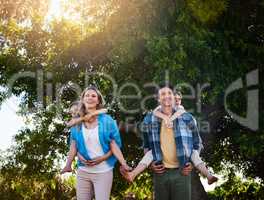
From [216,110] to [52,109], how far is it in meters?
6.31

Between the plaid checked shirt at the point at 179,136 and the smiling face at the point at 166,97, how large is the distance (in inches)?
8.1

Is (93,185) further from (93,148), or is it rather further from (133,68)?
(133,68)

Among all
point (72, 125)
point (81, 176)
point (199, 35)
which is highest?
point (199, 35)

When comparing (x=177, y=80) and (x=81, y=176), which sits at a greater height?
(x=177, y=80)

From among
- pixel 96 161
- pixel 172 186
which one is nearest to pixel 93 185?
pixel 96 161

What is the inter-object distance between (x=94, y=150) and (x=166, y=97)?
1114 mm

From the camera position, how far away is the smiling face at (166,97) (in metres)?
6.32

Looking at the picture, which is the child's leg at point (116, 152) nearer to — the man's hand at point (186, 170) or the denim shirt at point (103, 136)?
the denim shirt at point (103, 136)

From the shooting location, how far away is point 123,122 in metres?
17.8

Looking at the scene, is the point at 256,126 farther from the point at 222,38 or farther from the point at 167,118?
the point at 167,118

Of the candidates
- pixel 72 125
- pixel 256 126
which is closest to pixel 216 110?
pixel 256 126

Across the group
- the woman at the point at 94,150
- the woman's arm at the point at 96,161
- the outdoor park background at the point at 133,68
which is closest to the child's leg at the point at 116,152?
the woman at the point at 94,150

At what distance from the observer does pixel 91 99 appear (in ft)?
21.9

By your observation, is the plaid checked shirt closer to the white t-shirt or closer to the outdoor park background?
the white t-shirt
